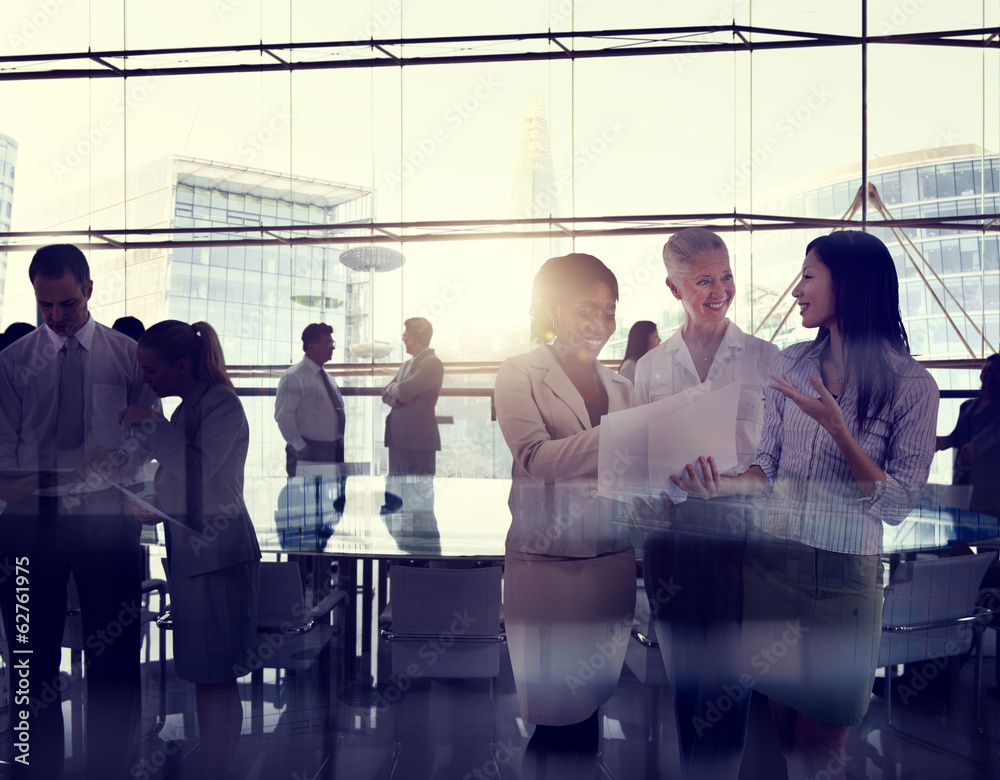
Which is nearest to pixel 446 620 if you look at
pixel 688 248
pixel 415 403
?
pixel 688 248

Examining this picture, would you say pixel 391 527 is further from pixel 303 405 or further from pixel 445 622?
pixel 303 405

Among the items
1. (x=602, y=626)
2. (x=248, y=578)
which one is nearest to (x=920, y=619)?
(x=602, y=626)

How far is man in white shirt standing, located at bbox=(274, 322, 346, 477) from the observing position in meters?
3.52

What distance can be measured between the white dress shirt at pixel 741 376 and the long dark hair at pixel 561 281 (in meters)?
0.18

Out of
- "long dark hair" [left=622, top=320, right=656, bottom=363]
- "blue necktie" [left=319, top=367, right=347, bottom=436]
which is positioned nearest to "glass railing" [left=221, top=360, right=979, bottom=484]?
"blue necktie" [left=319, top=367, right=347, bottom=436]

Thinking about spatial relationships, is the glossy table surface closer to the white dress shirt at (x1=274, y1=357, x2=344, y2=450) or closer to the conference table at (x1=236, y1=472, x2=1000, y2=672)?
the conference table at (x1=236, y1=472, x2=1000, y2=672)

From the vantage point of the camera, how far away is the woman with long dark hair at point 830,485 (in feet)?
3.30

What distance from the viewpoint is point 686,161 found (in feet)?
30.7

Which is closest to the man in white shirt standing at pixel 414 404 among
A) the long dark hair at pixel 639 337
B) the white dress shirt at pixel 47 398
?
the long dark hair at pixel 639 337

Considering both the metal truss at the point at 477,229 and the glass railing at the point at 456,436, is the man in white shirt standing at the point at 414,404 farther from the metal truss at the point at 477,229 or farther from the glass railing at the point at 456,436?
the metal truss at the point at 477,229

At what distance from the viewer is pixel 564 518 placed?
1132mm

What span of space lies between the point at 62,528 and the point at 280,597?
54 cm

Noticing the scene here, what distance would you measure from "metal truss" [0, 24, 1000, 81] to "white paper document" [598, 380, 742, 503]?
7.32 metres

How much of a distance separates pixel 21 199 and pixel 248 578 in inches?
347
